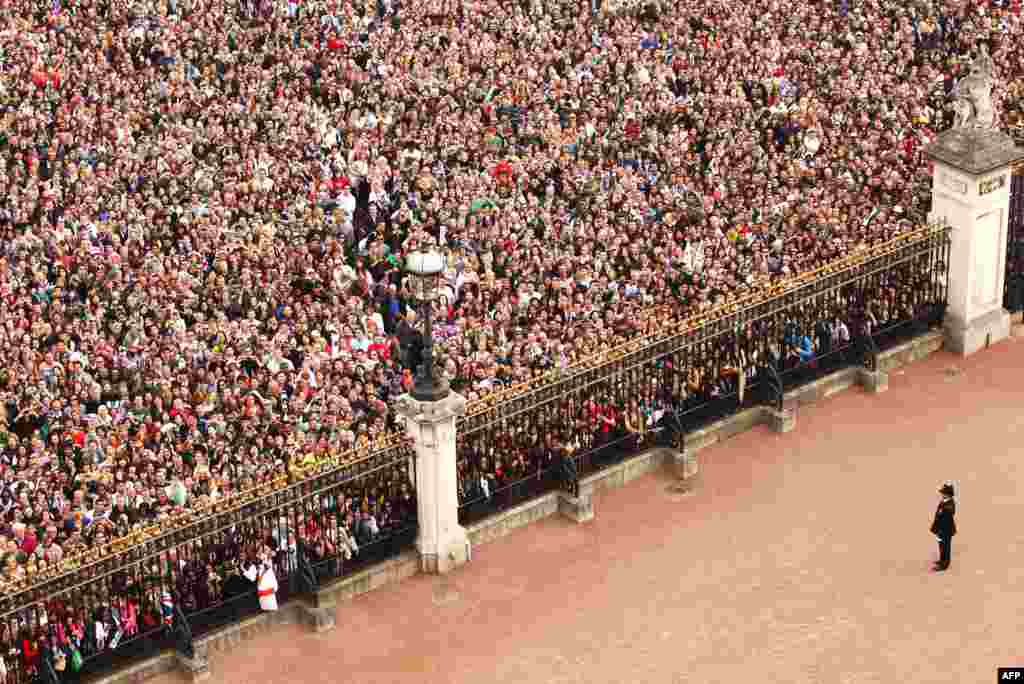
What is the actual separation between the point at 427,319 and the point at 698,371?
748 cm

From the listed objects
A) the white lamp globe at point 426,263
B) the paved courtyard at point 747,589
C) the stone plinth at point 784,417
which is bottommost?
the paved courtyard at point 747,589

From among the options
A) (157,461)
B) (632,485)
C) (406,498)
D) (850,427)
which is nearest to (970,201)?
(850,427)

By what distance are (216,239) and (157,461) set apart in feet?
26.9

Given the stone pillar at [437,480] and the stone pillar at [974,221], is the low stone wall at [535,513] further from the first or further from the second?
the stone pillar at [974,221]

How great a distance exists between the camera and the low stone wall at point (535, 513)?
130 feet

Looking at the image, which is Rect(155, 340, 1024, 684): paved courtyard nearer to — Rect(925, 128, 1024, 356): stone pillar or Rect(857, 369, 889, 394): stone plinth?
Rect(857, 369, 889, 394): stone plinth

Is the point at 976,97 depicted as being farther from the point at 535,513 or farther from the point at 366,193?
the point at 366,193

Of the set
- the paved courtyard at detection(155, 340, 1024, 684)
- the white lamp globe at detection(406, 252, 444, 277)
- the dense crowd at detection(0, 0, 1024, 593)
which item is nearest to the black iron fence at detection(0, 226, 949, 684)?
the paved courtyard at detection(155, 340, 1024, 684)

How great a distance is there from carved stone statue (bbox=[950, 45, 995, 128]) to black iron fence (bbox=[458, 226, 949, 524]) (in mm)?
2373

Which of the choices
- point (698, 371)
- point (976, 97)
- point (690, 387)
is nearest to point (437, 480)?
point (690, 387)

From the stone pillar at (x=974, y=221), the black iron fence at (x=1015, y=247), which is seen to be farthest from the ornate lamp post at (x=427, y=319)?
the black iron fence at (x=1015, y=247)

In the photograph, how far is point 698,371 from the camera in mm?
45469

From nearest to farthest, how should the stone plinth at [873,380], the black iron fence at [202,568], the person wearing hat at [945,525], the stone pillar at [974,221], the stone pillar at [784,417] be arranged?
the black iron fence at [202,568] → the person wearing hat at [945,525] → the stone pillar at [784,417] → the stone plinth at [873,380] → the stone pillar at [974,221]

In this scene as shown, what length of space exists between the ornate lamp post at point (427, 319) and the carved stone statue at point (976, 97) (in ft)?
43.4
